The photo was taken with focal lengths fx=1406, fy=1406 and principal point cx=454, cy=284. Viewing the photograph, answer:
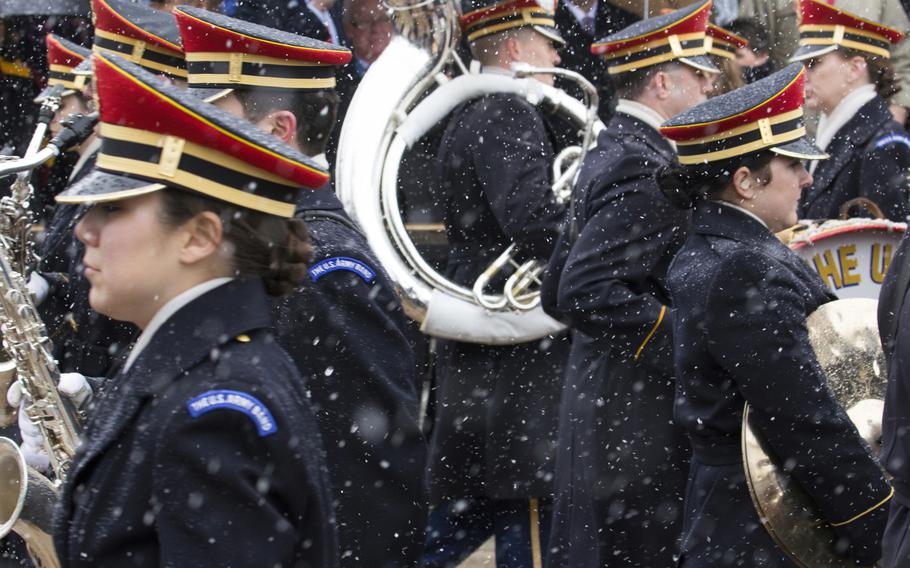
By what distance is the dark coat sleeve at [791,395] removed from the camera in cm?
315

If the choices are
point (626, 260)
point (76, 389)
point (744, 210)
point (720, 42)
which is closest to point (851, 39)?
point (720, 42)

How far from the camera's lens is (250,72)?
126 inches

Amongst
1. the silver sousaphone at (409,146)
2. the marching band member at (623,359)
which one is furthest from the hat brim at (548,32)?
the marching band member at (623,359)

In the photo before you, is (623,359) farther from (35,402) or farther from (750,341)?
(35,402)

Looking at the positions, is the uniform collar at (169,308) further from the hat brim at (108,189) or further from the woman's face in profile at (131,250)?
the hat brim at (108,189)

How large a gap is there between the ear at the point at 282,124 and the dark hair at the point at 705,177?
3.25ft

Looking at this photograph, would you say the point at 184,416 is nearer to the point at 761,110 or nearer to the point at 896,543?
the point at 896,543

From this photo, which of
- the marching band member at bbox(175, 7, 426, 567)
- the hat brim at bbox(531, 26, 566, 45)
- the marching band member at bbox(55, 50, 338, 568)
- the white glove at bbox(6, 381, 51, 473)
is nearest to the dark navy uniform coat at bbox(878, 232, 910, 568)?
the marching band member at bbox(175, 7, 426, 567)

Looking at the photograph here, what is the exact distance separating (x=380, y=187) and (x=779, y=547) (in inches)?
88.3

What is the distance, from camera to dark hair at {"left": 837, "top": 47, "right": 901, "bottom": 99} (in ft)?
18.6

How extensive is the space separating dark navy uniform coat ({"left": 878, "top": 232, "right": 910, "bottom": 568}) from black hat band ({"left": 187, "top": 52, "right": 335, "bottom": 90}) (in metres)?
1.38

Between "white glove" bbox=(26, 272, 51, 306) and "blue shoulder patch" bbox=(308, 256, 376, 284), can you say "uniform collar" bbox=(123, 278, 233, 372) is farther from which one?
"white glove" bbox=(26, 272, 51, 306)

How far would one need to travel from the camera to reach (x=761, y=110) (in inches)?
134

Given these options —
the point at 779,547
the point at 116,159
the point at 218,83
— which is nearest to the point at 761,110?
the point at 779,547
